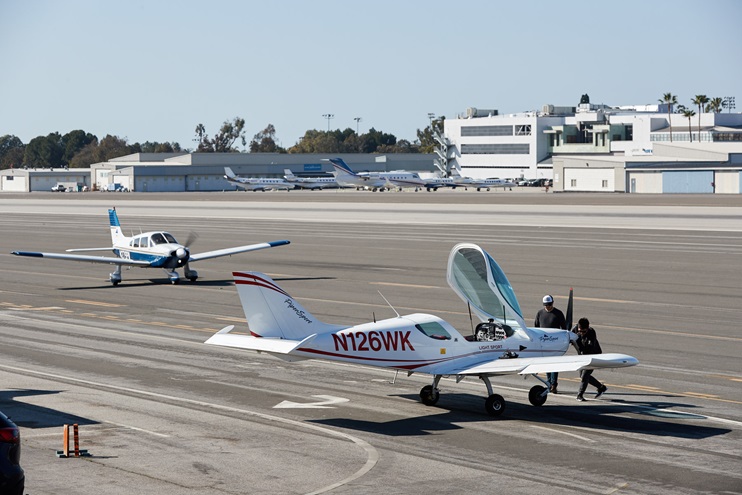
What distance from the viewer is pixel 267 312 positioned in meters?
19.1

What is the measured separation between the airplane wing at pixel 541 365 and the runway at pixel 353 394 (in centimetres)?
93

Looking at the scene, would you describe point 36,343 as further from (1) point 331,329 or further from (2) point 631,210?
(2) point 631,210

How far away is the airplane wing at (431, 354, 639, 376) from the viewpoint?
1817 centimetres

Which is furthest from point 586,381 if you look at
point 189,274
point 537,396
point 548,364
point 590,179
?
point 590,179

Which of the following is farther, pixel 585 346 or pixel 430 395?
pixel 585 346

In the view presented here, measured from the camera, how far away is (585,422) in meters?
19.1

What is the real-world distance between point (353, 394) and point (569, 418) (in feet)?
15.1

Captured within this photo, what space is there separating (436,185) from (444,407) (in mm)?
146026

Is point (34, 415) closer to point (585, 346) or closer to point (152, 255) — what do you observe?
point (585, 346)

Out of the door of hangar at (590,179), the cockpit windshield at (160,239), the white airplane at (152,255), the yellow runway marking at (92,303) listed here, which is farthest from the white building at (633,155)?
the yellow runway marking at (92,303)

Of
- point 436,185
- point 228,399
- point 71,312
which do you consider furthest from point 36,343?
point 436,185

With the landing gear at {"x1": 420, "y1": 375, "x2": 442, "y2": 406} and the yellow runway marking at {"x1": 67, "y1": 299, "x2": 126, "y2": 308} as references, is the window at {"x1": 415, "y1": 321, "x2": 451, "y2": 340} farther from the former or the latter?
the yellow runway marking at {"x1": 67, "y1": 299, "x2": 126, "y2": 308}

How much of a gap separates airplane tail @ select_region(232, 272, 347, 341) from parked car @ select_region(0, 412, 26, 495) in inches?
315

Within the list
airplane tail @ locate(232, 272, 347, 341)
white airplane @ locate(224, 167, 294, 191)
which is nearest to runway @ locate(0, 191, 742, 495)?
airplane tail @ locate(232, 272, 347, 341)
